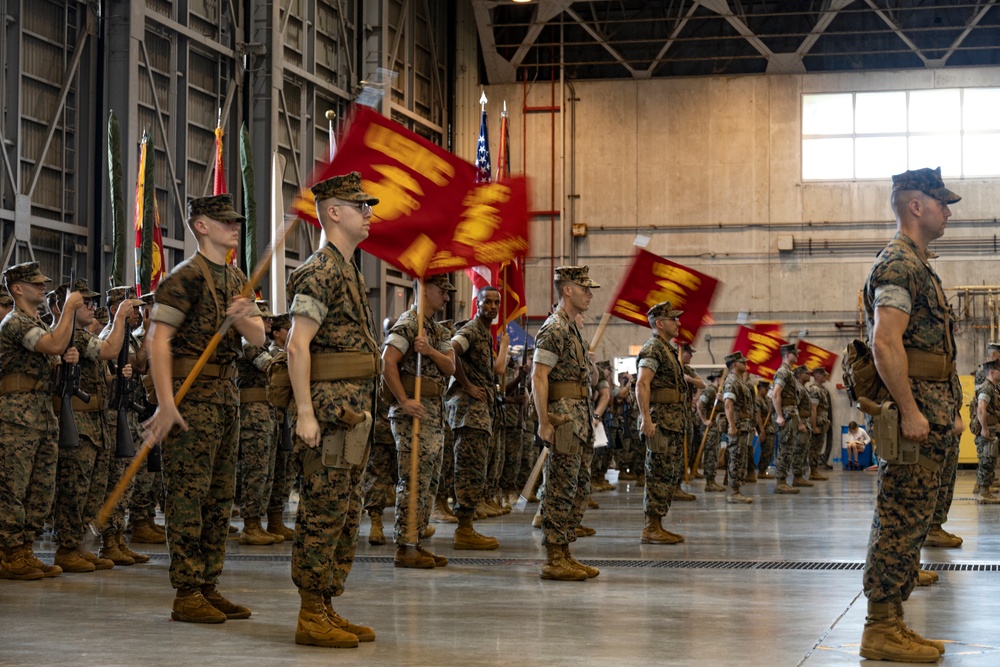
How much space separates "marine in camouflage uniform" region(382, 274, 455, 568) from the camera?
295 inches

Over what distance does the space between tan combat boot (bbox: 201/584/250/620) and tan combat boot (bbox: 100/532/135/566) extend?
246cm

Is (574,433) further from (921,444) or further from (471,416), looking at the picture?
(921,444)

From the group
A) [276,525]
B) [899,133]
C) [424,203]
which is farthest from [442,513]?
[899,133]

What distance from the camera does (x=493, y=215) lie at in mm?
7770

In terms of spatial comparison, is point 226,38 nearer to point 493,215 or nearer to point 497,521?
point 497,521

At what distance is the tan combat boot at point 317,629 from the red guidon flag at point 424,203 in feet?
6.16

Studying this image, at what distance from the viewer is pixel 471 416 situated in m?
8.93

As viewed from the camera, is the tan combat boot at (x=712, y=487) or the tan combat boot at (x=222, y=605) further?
the tan combat boot at (x=712, y=487)

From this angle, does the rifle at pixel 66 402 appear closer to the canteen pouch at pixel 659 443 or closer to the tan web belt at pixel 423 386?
the tan web belt at pixel 423 386

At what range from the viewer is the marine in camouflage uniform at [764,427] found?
18.9 meters

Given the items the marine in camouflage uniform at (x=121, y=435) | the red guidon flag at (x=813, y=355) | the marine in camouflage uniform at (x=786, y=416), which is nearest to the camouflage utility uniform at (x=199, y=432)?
the marine in camouflage uniform at (x=121, y=435)

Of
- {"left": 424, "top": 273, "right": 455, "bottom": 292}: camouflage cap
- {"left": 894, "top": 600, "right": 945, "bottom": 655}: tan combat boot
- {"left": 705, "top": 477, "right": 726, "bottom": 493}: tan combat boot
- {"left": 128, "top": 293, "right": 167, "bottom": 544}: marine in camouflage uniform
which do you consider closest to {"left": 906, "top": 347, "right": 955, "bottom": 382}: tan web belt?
{"left": 894, "top": 600, "right": 945, "bottom": 655}: tan combat boot

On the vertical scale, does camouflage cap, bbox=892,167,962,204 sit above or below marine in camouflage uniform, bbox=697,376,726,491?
above

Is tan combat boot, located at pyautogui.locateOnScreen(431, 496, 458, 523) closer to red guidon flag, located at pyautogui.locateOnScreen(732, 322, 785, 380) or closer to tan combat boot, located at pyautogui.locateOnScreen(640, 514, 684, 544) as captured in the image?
tan combat boot, located at pyautogui.locateOnScreen(640, 514, 684, 544)
